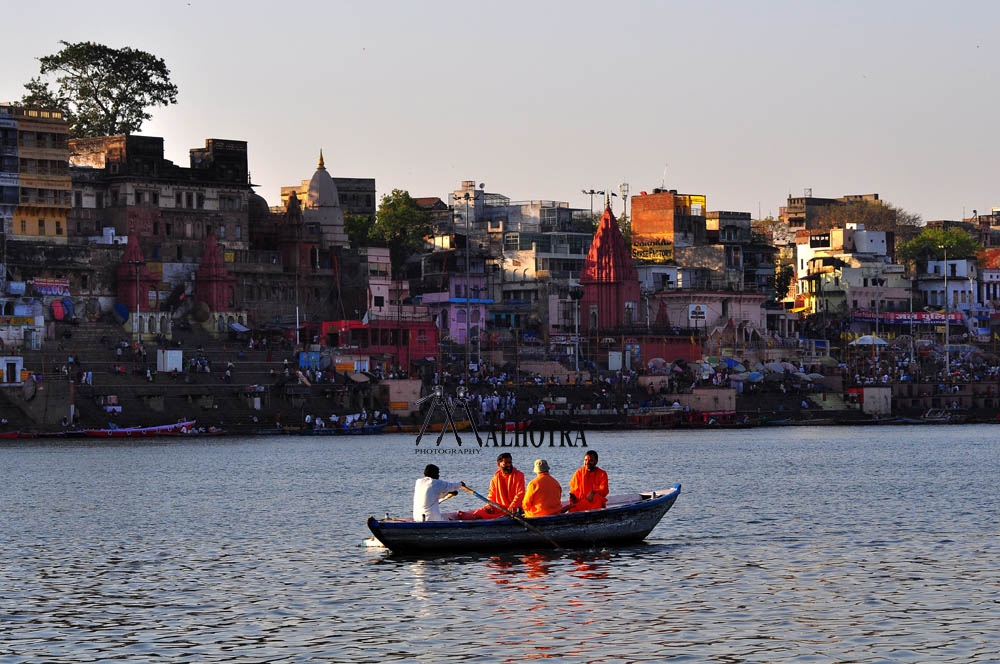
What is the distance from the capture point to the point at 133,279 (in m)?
97.2

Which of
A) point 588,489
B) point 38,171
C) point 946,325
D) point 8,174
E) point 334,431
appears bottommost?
point 588,489

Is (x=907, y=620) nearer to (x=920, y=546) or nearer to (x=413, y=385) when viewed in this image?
(x=920, y=546)

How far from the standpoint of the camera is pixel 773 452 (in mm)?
79625

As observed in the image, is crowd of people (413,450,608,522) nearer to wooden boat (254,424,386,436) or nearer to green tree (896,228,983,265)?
wooden boat (254,424,386,436)

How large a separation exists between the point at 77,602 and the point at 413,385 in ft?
213

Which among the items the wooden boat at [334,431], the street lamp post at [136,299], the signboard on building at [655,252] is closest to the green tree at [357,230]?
→ the signboard on building at [655,252]

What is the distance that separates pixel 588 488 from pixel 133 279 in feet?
216

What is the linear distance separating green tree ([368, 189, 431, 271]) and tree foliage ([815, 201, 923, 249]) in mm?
43621

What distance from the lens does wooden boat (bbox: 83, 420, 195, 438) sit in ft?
274

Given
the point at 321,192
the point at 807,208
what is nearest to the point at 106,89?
the point at 321,192

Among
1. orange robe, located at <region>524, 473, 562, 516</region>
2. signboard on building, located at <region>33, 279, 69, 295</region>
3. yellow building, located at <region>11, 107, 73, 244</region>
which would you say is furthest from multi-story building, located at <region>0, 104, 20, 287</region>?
orange robe, located at <region>524, 473, 562, 516</region>

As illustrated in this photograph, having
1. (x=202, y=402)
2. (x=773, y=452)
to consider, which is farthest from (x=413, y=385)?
(x=773, y=452)

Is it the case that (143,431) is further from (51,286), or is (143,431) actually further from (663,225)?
(663,225)

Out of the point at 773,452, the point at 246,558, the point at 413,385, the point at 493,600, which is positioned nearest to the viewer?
the point at 493,600
